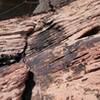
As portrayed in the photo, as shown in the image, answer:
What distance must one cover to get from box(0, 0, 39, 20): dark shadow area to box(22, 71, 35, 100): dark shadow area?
588cm

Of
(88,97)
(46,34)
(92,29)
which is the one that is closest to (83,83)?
(88,97)

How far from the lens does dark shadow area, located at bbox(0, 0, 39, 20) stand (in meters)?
15.7

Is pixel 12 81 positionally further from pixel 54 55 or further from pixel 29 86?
pixel 54 55

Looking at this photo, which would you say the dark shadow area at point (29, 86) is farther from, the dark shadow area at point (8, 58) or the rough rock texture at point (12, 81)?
the dark shadow area at point (8, 58)

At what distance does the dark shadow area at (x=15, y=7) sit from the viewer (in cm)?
1571

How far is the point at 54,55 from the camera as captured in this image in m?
10.4

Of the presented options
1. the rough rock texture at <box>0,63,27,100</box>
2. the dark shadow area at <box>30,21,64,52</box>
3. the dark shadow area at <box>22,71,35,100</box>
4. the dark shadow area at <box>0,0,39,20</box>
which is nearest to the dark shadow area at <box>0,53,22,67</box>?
the rough rock texture at <box>0,63,27,100</box>

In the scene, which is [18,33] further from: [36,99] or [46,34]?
[36,99]

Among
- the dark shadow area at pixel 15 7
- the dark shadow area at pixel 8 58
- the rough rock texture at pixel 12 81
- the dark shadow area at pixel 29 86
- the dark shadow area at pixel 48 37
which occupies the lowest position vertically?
the dark shadow area at pixel 29 86

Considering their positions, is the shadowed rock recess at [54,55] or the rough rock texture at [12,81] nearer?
the shadowed rock recess at [54,55]

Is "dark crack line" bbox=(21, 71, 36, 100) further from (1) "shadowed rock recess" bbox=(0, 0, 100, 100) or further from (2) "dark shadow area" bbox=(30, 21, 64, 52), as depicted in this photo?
(2) "dark shadow area" bbox=(30, 21, 64, 52)

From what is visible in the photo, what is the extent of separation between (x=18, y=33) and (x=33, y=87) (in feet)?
9.46

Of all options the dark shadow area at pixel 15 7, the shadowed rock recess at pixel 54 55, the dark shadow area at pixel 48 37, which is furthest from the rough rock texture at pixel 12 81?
the dark shadow area at pixel 15 7

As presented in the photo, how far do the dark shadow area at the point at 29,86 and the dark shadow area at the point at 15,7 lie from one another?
5881mm
